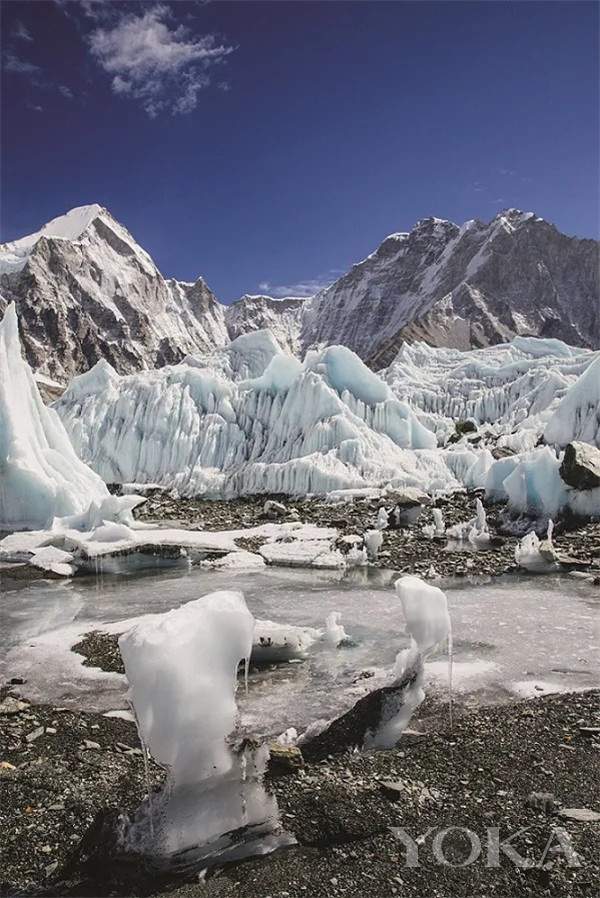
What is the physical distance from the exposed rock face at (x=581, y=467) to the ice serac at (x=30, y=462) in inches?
668

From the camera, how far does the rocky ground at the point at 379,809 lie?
4789mm

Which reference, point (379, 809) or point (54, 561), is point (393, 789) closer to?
point (379, 809)

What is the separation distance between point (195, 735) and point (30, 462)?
22.4m

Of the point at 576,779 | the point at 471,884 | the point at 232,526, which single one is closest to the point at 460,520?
the point at 232,526

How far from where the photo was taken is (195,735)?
5.39 metres

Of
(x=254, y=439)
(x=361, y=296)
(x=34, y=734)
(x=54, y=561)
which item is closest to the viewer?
(x=34, y=734)

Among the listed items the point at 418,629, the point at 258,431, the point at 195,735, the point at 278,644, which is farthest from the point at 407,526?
the point at 195,735

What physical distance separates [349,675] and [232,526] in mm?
17496

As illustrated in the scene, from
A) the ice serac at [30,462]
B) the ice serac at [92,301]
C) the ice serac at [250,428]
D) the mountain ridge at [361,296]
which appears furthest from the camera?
the ice serac at [92,301]

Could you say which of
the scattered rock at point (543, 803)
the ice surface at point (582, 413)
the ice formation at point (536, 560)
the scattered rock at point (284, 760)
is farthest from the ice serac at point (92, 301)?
the scattered rock at point (543, 803)

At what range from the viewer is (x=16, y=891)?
4.77m

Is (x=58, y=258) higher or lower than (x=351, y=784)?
higher

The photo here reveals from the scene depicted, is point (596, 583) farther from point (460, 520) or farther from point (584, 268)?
point (584, 268)

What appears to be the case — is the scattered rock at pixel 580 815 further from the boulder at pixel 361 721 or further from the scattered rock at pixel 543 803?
the boulder at pixel 361 721
